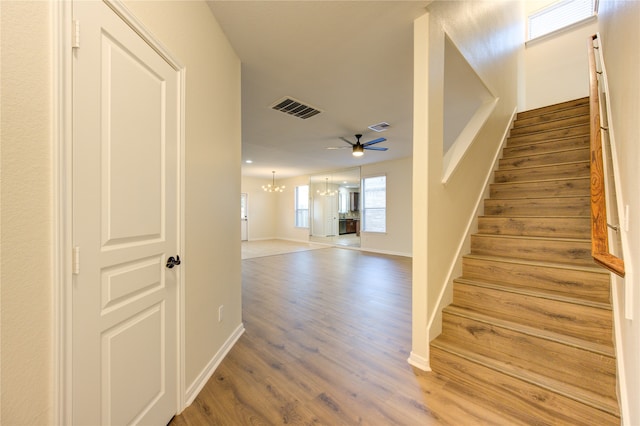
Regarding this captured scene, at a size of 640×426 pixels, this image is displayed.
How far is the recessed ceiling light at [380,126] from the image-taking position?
4241 millimetres

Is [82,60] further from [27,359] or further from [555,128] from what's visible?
[555,128]

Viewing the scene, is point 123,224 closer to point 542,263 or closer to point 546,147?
point 542,263

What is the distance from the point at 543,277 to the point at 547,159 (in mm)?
1707

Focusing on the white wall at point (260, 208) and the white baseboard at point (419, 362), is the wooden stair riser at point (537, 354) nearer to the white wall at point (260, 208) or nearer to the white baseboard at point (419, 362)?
the white baseboard at point (419, 362)

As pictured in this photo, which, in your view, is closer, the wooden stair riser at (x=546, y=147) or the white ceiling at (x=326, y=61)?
the white ceiling at (x=326, y=61)

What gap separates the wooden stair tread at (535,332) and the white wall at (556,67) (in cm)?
514

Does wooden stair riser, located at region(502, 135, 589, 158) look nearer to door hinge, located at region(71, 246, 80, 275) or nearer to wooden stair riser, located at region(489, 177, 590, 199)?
wooden stair riser, located at region(489, 177, 590, 199)

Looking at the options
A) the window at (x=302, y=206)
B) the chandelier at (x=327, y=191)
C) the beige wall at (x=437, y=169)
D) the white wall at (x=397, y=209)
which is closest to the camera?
the beige wall at (x=437, y=169)

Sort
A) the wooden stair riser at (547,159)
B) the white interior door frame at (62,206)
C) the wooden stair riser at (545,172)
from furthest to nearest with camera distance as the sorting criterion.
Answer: the wooden stair riser at (547,159)
the wooden stair riser at (545,172)
the white interior door frame at (62,206)

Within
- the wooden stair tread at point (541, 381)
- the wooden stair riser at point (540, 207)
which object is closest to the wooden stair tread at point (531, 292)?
the wooden stair tread at point (541, 381)

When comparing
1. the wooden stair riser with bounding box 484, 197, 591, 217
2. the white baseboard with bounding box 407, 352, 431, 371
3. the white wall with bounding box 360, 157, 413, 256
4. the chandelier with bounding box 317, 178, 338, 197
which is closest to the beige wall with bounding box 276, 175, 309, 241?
the chandelier with bounding box 317, 178, 338, 197

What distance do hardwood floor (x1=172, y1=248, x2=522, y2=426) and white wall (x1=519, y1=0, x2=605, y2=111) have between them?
4.89 metres

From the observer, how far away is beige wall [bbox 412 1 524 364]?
1.87 meters

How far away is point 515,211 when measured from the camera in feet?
8.49
